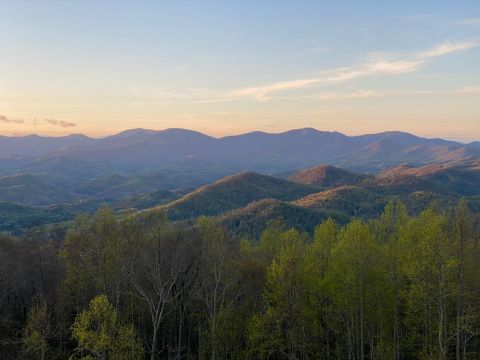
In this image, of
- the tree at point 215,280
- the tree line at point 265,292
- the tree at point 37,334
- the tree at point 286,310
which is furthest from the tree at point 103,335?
the tree at point 286,310

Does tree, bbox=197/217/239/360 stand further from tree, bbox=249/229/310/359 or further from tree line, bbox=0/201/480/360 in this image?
tree, bbox=249/229/310/359

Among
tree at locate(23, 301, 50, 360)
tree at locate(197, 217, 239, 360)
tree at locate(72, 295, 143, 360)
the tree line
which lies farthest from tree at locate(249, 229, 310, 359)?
tree at locate(23, 301, 50, 360)

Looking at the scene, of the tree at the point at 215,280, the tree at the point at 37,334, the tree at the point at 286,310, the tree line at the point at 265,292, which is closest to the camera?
the tree line at the point at 265,292

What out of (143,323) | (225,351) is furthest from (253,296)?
(143,323)

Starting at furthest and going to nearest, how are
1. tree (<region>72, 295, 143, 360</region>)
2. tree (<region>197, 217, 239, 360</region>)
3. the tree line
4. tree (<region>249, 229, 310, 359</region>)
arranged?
tree (<region>197, 217, 239, 360</region>) → tree (<region>249, 229, 310, 359</region>) → the tree line → tree (<region>72, 295, 143, 360</region>)

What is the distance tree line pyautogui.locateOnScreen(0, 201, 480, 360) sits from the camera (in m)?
46.6

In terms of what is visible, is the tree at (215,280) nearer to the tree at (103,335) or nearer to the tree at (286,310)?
the tree at (286,310)

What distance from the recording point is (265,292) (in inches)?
2168

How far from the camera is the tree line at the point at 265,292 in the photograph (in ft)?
153

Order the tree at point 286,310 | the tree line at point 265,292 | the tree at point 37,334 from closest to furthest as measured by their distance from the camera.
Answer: the tree line at point 265,292 < the tree at point 37,334 < the tree at point 286,310

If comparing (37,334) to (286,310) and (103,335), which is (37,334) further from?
(286,310)

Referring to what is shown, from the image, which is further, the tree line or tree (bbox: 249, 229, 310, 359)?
tree (bbox: 249, 229, 310, 359)

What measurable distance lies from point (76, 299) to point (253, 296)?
86.1 feet

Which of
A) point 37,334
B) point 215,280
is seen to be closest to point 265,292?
point 215,280
